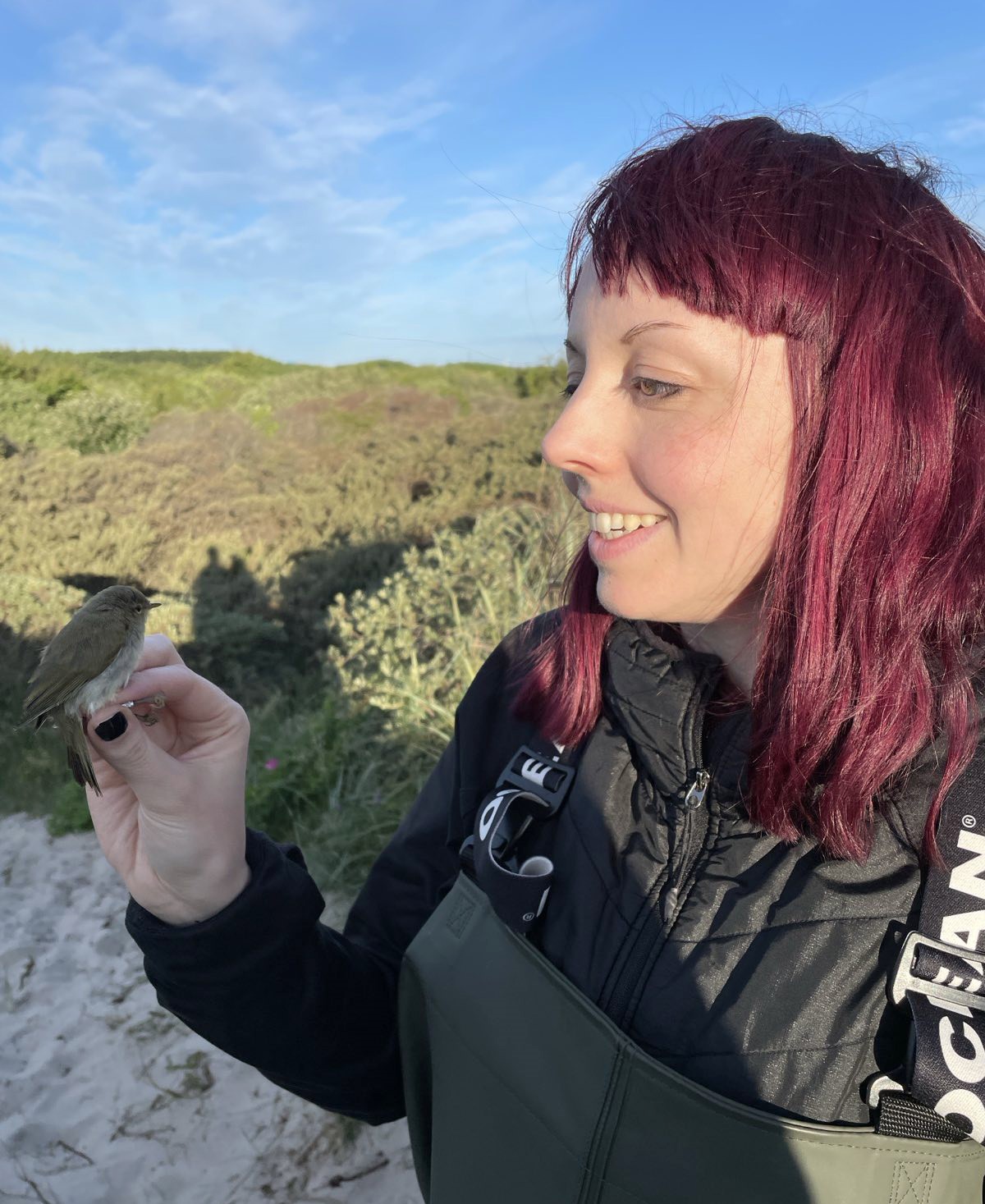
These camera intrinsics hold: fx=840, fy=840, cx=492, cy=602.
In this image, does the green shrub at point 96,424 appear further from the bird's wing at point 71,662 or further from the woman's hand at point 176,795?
the woman's hand at point 176,795

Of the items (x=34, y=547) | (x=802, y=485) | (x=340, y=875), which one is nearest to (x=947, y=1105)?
(x=802, y=485)

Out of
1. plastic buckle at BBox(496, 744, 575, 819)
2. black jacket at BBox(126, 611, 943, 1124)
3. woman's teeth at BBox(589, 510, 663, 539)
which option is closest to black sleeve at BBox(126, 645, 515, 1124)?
black jacket at BBox(126, 611, 943, 1124)

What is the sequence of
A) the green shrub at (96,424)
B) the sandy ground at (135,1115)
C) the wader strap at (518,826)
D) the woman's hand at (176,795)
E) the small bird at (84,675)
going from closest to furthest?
the wader strap at (518,826) → the woman's hand at (176,795) → the small bird at (84,675) → the sandy ground at (135,1115) → the green shrub at (96,424)

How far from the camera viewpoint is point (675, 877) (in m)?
1.27

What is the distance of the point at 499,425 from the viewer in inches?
484

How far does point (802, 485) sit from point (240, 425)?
1239cm

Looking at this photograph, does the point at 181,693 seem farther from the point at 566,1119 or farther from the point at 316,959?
the point at 566,1119

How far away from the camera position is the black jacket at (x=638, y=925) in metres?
1.09

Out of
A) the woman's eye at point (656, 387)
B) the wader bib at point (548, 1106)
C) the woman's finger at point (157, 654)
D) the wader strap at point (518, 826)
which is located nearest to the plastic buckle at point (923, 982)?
the wader bib at point (548, 1106)

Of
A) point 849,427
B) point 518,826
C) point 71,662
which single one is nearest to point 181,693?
point 71,662

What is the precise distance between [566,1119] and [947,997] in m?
0.53

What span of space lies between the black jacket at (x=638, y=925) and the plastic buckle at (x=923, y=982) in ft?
0.15

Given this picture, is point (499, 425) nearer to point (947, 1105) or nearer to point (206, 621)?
point (206, 621)

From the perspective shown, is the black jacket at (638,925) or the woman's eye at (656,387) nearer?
the black jacket at (638,925)
